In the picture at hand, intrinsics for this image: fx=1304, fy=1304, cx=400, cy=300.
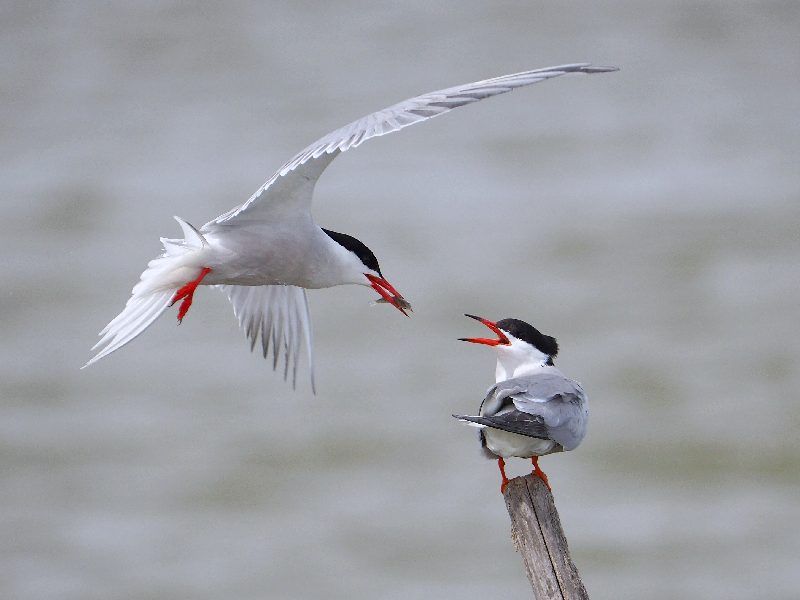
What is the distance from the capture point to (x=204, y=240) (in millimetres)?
3307

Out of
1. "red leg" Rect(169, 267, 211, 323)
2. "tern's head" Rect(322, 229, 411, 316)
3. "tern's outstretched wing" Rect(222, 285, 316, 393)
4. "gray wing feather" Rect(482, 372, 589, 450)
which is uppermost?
"tern's outstretched wing" Rect(222, 285, 316, 393)

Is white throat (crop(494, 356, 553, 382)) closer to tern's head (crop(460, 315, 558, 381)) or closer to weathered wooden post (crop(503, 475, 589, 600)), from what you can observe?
tern's head (crop(460, 315, 558, 381))

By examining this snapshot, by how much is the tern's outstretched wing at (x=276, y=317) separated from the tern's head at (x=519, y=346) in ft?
2.43

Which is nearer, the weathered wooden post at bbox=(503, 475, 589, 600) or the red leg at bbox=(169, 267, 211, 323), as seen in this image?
the weathered wooden post at bbox=(503, 475, 589, 600)

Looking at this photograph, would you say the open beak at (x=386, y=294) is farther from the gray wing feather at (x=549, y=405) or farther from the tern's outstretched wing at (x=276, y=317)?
the gray wing feather at (x=549, y=405)

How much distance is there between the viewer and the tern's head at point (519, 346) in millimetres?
3393

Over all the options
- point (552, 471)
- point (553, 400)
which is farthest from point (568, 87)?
point (553, 400)

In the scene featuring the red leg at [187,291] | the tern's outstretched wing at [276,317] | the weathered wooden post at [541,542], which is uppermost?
the tern's outstretched wing at [276,317]

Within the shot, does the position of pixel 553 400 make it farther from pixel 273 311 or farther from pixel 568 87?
pixel 568 87

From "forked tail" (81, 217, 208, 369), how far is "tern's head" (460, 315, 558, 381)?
740mm

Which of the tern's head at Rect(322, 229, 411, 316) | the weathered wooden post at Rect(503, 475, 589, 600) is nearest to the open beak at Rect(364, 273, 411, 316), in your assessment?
the tern's head at Rect(322, 229, 411, 316)

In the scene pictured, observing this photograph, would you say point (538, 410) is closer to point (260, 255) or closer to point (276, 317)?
point (260, 255)

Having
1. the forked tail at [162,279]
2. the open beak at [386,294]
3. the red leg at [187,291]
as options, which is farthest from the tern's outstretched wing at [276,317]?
the forked tail at [162,279]

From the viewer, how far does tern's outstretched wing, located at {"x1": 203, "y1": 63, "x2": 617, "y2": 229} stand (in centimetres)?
273
